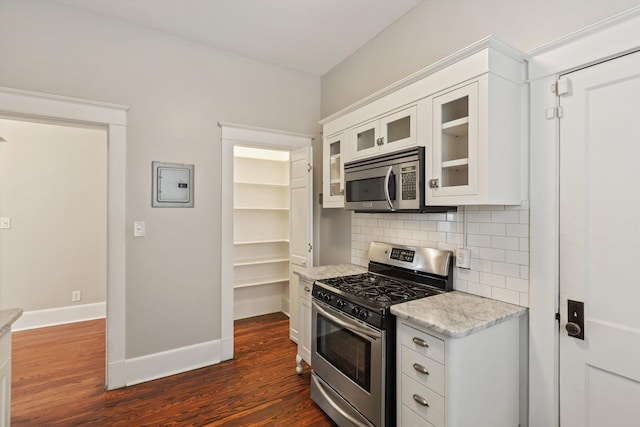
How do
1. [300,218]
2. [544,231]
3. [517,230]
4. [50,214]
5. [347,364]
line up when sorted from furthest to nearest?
[50,214], [300,218], [347,364], [517,230], [544,231]

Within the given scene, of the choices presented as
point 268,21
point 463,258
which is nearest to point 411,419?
point 463,258

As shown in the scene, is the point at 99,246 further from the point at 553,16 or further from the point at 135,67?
the point at 553,16

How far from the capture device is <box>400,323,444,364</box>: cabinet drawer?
149 cm

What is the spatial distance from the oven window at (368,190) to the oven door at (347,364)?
86cm

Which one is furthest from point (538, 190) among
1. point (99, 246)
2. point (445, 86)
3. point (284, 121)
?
point (99, 246)

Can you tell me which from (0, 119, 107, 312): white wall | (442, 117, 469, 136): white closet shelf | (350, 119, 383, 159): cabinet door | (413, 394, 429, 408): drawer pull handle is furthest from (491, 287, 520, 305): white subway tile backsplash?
(0, 119, 107, 312): white wall

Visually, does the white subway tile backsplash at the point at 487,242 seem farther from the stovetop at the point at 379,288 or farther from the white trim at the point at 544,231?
the stovetop at the point at 379,288

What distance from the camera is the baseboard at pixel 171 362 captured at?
8.60 feet

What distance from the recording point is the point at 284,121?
11.2ft

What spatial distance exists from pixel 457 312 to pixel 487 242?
0.53m

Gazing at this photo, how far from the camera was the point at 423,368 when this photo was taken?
1560 millimetres

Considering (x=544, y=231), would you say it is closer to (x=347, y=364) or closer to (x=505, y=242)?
(x=505, y=242)

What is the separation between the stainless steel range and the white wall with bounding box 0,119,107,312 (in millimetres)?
3541

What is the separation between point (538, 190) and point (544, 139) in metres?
0.27
